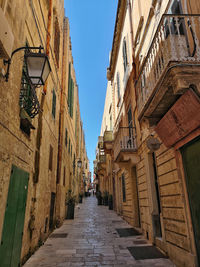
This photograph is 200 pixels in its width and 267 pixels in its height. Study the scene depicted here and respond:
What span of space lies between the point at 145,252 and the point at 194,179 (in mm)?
2879

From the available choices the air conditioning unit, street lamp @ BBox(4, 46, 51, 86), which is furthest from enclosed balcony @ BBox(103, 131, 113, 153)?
the air conditioning unit

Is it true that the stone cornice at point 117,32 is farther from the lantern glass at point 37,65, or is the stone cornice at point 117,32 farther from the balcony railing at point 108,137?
the lantern glass at point 37,65

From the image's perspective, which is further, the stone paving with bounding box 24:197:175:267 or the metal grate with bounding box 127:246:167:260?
the metal grate with bounding box 127:246:167:260

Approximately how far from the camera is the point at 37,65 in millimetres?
4164

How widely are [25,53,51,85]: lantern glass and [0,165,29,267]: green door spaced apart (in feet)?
6.72

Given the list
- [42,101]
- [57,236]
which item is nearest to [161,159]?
[42,101]

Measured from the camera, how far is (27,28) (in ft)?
17.3

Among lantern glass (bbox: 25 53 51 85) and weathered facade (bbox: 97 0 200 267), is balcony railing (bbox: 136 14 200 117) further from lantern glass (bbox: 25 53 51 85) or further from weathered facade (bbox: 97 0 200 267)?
lantern glass (bbox: 25 53 51 85)

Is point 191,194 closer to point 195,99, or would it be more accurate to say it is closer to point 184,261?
point 184,261

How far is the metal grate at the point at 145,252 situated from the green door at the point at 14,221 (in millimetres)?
3035

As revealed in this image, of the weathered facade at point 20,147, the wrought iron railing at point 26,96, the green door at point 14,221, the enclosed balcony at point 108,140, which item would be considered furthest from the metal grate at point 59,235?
the enclosed balcony at point 108,140

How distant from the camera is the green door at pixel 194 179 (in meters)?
4.18

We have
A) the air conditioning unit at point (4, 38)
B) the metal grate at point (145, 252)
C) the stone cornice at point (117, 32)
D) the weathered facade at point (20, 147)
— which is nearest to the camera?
the air conditioning unit at point (4, 38)

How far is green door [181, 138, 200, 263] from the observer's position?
13.7 feet
